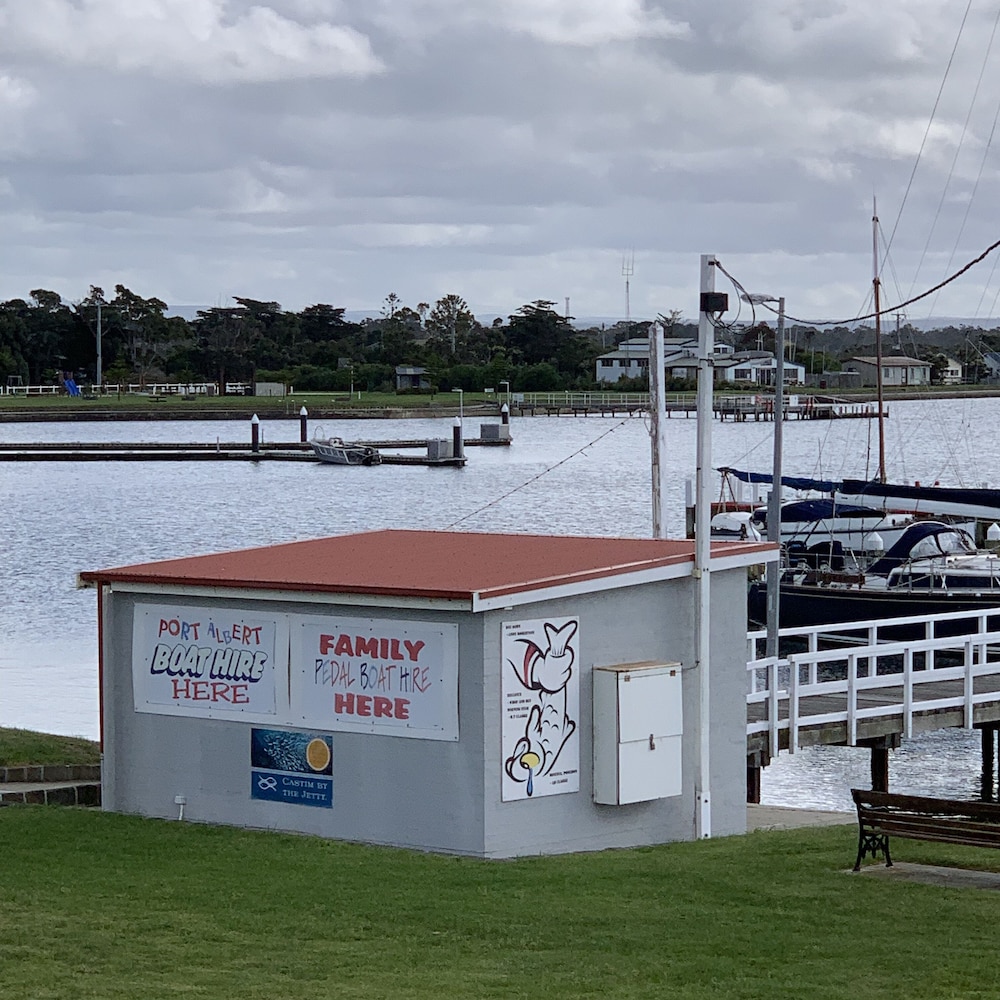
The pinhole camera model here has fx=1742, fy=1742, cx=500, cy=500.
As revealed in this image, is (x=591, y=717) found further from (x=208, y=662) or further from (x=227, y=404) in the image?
(x=227, y=404)

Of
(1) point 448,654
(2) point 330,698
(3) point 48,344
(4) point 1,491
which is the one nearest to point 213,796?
(2) point 330,698

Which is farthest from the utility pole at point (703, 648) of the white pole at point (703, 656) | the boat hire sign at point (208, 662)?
the boat hire sign at point (208, 662)

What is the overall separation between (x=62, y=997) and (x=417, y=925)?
8.40 feet

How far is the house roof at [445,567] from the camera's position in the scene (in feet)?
47.3

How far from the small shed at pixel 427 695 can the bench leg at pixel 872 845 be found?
7.57 feet

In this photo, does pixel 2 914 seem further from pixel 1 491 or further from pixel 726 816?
pixel 1 491

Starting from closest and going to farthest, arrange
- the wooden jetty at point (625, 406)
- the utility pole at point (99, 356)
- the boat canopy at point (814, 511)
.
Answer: the boat canopy at point (814, 511) < the utility pole at point (99, 356) < the wooden jetty at point (625, 406)

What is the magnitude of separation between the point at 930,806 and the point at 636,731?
9.34ft

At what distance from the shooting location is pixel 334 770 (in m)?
14.8

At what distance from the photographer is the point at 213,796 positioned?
15312mm

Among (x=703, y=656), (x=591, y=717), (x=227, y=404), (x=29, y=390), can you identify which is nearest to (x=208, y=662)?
(x=591, y=717)

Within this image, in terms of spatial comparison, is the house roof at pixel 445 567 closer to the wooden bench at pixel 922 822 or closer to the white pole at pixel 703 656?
the white pole at pixel 703 656

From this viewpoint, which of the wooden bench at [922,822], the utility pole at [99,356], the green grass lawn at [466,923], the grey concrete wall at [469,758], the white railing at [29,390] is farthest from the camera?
the white railing at [29,390]

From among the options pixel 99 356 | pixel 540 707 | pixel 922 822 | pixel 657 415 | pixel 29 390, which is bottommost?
pixel 922 822
